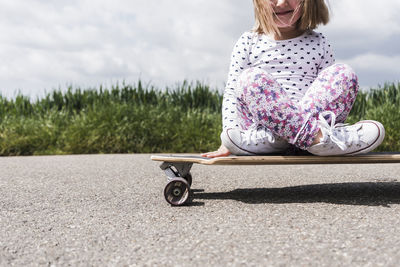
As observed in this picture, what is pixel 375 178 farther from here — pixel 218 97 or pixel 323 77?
pixel 218 97

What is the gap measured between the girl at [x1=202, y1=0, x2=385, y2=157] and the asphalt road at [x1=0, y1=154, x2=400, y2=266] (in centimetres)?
38

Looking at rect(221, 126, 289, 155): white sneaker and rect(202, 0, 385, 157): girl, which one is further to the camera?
rect(221, 126, 289, 155): white sneaker

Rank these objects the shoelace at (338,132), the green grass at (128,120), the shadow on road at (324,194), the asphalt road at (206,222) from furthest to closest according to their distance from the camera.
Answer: the green grass at (128,120), the shadow on road at (324,194), the shoelace at (338,132), the asphalt road at (206,222)

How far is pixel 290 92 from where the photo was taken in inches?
109

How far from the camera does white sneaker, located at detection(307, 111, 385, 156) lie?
2.42m

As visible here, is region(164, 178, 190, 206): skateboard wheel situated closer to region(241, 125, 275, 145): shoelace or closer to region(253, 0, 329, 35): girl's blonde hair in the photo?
region(241, 125, 275, 145): shoelace

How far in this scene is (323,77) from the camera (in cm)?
259

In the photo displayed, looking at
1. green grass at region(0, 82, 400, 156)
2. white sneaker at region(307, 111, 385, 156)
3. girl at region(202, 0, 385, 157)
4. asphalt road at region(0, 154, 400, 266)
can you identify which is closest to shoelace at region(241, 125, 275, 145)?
girl at region(202, 0, 385, 157)

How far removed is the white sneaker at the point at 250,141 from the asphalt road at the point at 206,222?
0.33 meters

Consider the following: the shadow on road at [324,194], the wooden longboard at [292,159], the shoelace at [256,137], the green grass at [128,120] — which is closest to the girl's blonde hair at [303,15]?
the shoelace at [256,137]

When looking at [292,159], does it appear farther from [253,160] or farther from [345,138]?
[345,138]

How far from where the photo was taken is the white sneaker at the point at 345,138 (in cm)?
242

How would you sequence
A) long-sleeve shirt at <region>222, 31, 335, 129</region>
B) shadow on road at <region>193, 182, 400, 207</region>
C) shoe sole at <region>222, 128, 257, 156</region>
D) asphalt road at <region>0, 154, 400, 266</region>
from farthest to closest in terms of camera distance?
1. long-sleeve shirt at <region>222, 31, 335, 129</region>
2. shadow on road at <region>193, 182, 400, 207</region>
3. shoe sole at <region>222, 128, 257, 156</region>
4. asphalt road at <region>0, 154, 400, 266</region>

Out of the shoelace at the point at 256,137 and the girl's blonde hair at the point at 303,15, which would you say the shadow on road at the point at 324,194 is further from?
the girl's blonde hair at the point at 303,15
